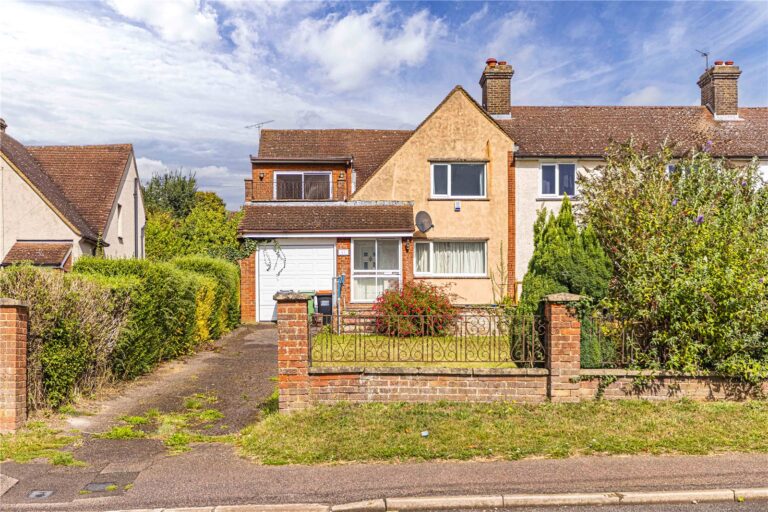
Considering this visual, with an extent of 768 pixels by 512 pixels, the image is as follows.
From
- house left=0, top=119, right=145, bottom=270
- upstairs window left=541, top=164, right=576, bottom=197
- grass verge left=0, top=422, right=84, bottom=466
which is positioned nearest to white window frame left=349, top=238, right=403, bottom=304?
upstairs window left=541, top=164, right=576, bottom=197

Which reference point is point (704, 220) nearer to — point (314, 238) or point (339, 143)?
point (314, 238)

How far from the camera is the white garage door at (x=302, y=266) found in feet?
62.5

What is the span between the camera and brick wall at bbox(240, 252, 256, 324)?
1925 centimetres

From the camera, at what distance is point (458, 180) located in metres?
19.7

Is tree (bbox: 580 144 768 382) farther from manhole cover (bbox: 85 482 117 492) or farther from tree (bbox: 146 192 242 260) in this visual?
tree (bbox: 146 192 242 260)

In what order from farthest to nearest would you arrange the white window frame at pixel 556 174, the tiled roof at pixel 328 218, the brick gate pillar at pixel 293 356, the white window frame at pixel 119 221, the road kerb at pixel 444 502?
the white window frame at pixel 119 221 < the white window frame at pixel 556 174 < the tiled roof at pixel 328 218 < the brick gate pillar at pixel 293 356 < the road kerb at pixel 444 502

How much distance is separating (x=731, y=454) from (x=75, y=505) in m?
6.80

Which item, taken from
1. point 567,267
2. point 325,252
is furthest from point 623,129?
point 567,267

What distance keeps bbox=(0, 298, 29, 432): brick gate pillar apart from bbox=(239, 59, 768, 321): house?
11.2 metres

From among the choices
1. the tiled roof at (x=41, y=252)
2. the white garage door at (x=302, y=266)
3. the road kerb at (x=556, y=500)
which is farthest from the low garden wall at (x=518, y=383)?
the tiled roof at (x=41, y=252)

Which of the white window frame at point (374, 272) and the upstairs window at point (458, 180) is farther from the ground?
the upstairs window at point (458, 180)

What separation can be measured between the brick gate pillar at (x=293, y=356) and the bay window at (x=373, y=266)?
36.0ft

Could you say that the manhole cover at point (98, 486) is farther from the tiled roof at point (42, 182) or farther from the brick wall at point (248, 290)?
the tiled roof at point (42, 182)

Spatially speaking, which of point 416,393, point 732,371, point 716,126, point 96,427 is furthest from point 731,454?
point 716,126
